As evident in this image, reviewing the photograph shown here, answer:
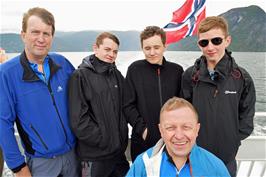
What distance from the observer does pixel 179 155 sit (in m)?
1.49

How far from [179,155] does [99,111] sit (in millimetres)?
691

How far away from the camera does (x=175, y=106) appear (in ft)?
4.91

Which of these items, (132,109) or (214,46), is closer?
(214,46)

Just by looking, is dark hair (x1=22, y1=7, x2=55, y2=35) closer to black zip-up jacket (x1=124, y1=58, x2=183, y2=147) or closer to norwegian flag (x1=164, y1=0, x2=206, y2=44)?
black zip-up jacket (x1=124, y1=58, x2=183, y2=147)

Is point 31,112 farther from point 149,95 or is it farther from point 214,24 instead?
point 214,24

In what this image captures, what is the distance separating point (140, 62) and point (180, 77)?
340mm

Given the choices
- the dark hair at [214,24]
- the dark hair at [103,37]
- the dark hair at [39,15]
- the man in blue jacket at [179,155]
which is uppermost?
the dark hair at [39,15]

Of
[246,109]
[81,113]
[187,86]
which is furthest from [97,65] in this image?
[246,109]

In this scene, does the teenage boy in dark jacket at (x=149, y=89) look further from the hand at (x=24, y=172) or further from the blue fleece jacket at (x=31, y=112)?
the hand at (x=24, y=172)

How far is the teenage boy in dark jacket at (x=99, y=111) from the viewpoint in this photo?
189 cm

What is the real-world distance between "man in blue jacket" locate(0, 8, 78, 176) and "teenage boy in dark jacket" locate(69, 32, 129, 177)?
0.35 feet

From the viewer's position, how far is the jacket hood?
1994mm

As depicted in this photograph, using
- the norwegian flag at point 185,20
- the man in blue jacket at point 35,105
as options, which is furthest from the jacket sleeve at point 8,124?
the norwegian flag at point 185,20

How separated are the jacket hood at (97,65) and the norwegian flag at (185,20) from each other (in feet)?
5.72
